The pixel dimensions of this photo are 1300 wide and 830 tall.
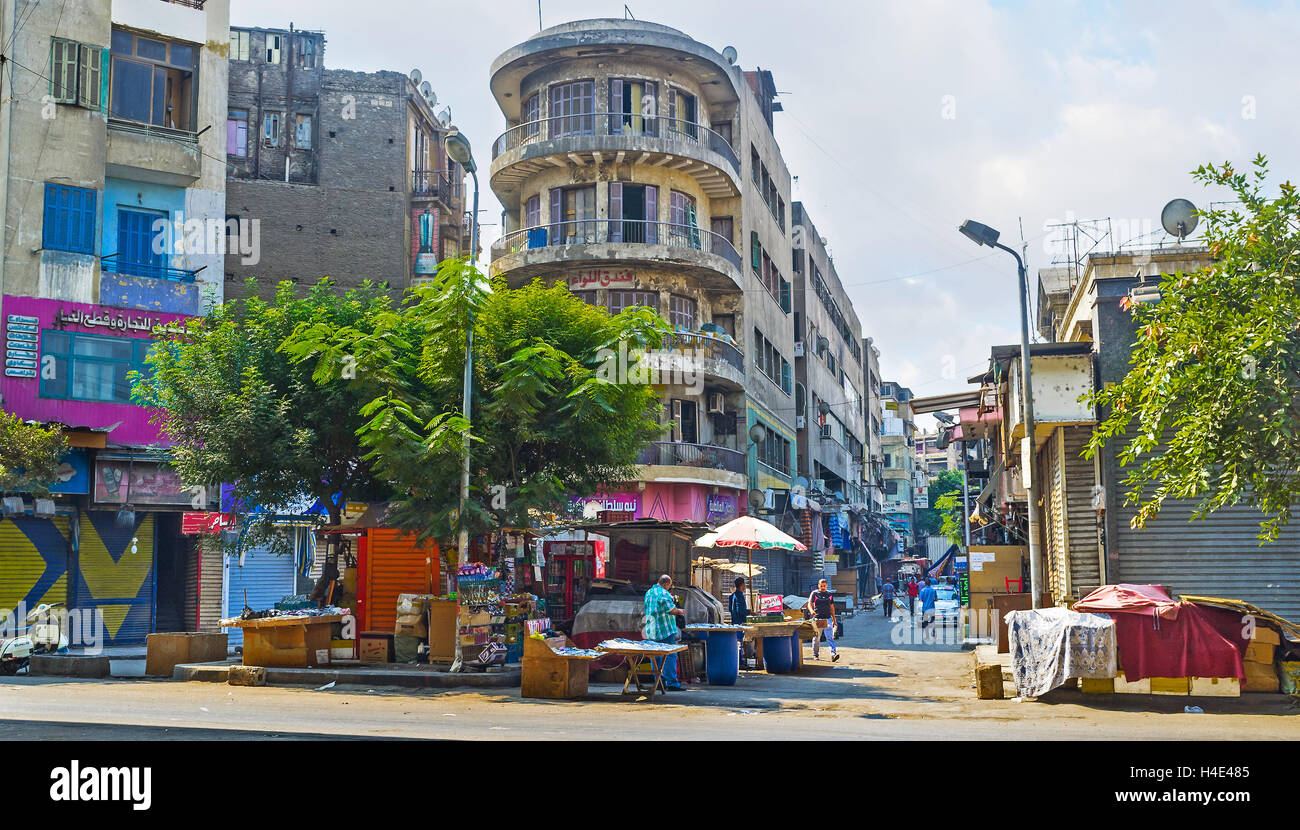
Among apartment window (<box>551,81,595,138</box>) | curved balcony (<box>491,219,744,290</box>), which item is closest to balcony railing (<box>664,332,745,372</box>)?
curved balcony (<box>491,219,744,290</box>)

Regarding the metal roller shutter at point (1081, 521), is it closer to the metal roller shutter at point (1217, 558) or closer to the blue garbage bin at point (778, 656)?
the metal roller shutter at point (1217, 558)

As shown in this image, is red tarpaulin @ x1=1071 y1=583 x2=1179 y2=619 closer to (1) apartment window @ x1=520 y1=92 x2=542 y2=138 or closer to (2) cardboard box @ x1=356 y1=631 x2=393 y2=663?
(2) cardboard box @ x1=356 y1=631 x2=393 y2=663

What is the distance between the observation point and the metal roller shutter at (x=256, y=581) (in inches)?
1172

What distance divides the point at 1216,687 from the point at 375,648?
42.5 feet

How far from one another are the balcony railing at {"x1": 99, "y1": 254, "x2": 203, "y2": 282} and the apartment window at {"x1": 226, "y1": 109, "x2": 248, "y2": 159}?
1203 centimetres

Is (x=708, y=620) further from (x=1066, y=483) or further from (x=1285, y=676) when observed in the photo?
(x=1285, y=676)

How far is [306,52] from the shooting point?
136ft

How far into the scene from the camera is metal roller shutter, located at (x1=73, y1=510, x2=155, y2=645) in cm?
2731

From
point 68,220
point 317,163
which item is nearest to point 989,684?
point 68,220

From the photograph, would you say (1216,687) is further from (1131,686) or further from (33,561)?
(33,561)

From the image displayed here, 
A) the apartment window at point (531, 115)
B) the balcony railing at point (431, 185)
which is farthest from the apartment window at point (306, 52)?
the apartment window at point (531, 115)

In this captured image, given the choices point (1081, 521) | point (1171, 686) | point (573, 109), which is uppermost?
point (573, 109)

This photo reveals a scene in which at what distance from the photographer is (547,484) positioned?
707 inches

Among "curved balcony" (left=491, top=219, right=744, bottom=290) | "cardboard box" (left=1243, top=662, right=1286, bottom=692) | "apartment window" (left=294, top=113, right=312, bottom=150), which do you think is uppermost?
"apartment window" (left=294, top=113, right=312, bottom=150)
